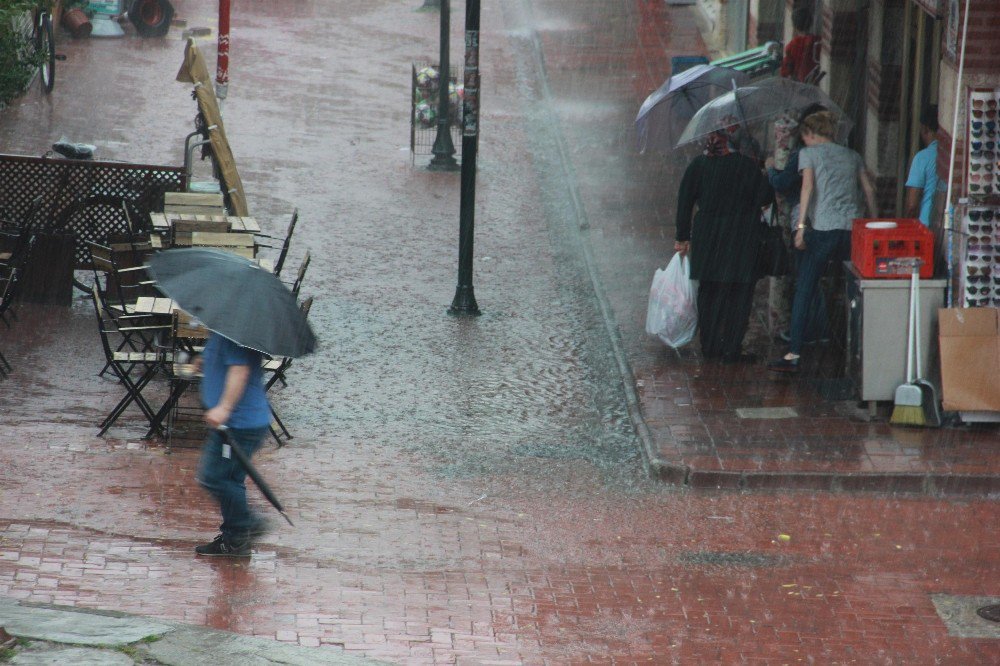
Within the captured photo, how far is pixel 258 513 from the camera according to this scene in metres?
8.12

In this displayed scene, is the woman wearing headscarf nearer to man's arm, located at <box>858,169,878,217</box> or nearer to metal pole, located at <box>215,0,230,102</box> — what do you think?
man's arm, located at <box>858,169,878,217</box>

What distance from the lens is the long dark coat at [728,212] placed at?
Result: 10.9 meters

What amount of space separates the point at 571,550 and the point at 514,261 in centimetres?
661

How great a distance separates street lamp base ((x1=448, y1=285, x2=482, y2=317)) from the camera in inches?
489

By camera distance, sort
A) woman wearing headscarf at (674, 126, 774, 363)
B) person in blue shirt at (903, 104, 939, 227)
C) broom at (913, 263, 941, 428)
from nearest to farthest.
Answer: broom at (913, 263, 941, 428) < person in blue shirt at (903, 104, 939, 227) < woman wearing headscarf at (674, 126, 774, 363)

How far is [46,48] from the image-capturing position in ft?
65.7

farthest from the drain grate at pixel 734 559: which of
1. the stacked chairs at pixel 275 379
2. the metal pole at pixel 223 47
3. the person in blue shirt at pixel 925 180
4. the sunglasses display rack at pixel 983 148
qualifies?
the metal pole at pixel 223 47

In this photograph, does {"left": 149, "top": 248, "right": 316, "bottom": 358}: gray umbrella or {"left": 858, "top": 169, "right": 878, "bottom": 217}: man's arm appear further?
{"left": 858, "top": 169, "right": 878, "bottom": 217}: man's arm

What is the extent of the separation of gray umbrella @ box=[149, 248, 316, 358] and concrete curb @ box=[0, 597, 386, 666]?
1331mm

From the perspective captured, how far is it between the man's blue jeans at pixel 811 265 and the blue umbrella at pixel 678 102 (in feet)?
6.85

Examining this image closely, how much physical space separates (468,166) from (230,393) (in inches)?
228

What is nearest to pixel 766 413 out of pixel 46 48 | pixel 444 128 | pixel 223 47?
pixel 223 47

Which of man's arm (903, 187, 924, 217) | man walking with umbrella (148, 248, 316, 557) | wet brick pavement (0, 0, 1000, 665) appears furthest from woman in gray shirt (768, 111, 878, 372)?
man walking with umbrella (148, 248, 316, 557)

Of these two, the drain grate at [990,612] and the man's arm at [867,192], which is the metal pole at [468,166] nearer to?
the man's arm at [867,192]
